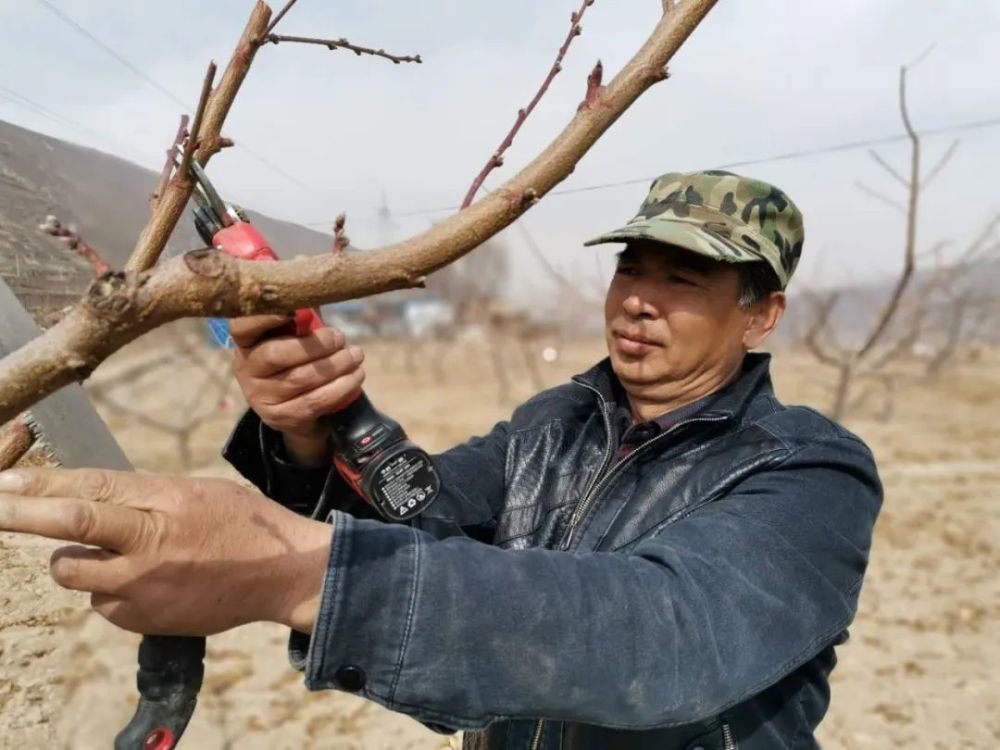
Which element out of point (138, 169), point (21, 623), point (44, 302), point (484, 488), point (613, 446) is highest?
point (138, 169)

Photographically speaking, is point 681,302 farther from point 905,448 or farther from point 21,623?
point 905,448

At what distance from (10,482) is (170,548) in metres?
0.15

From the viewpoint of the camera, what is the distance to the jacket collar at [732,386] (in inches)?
57.7

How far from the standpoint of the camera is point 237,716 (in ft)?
12.7

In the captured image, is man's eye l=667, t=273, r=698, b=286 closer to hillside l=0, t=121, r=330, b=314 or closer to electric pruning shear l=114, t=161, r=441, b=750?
electric pruning shear l=114, t=161, r=441, b=750

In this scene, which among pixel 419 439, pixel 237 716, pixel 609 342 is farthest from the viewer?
pixel 419 439

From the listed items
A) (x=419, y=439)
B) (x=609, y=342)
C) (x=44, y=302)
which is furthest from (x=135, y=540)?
(x=419, y=439)

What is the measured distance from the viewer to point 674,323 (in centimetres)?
155

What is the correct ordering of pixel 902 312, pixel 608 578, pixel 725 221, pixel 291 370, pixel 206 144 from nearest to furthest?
pixel 608 578 < pixel 291 370 < pixel 206 144 < pixel 725 221 < pixel 902 312

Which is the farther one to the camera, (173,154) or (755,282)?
(755,282)

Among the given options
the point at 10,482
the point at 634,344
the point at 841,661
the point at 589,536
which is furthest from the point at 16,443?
the point at 841,661

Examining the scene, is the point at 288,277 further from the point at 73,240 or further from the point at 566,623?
the point at 566,623

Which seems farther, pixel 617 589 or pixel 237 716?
pixel 237 716

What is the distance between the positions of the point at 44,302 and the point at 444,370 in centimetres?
2218
